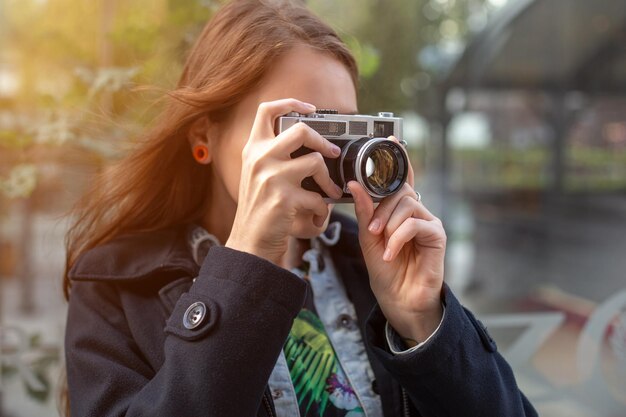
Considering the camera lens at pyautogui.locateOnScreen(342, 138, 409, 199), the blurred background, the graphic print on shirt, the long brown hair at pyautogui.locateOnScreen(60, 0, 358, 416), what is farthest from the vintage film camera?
the blurred background

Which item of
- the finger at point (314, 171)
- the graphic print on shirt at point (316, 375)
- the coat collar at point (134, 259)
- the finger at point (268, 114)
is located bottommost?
the graphic print on shirt at point (316, 375)

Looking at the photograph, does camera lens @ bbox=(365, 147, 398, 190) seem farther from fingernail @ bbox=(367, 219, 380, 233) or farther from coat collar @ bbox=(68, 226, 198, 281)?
coat collar @ bbox=(68, 226, 198, 281)

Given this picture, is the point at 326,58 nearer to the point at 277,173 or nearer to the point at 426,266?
the point at 277,173

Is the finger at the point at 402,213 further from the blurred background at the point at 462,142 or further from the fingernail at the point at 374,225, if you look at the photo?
the blurred background at the point at 462,142

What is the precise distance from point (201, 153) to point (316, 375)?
44 centimetres

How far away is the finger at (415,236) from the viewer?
1.02 m

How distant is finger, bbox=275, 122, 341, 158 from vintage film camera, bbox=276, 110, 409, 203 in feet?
0.06

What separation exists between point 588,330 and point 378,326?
133 centimetres

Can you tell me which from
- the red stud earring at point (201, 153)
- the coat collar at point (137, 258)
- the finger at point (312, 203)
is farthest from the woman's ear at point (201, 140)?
the finger at point (312, 203)

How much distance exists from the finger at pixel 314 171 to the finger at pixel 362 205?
0.03 meters

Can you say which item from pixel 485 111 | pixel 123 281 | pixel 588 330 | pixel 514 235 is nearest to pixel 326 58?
pixel 123 281

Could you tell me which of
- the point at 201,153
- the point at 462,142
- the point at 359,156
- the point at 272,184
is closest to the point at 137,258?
the point at 201,153

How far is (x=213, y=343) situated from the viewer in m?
0.88

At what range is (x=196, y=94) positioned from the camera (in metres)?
1.06
